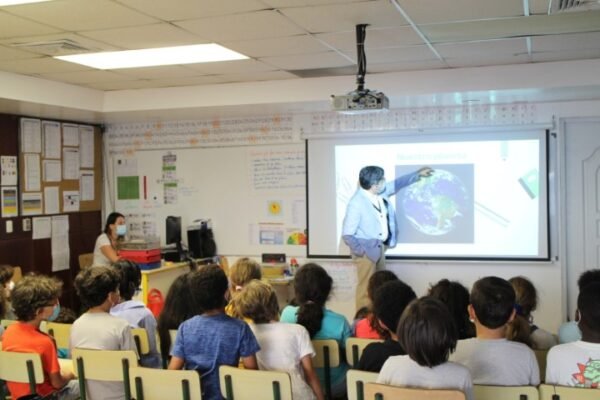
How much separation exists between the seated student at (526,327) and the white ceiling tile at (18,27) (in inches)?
124

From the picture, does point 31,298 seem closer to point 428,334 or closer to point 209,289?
point 209,289

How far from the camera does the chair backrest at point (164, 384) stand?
8.80 feet

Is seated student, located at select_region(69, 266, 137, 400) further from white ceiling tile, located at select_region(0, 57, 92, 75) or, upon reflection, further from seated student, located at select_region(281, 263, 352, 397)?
white ceiling tile, located at select_region(0, 57, 92, 75)

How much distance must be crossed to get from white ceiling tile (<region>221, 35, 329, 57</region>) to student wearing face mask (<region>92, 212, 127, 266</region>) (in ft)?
9.64

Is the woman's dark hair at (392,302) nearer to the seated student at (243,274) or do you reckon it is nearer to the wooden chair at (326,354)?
the wooden chair at (326,354)

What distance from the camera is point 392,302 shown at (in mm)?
2729

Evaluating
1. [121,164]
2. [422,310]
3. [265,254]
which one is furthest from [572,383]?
[121,164]

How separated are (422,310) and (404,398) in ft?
1.01

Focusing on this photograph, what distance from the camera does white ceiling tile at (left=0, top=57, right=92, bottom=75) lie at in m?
4.65

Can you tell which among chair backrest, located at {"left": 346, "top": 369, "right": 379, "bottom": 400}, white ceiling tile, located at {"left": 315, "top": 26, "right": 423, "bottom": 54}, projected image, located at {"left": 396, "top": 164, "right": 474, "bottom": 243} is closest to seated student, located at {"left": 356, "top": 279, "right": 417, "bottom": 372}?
chair backrest, located at {"left": 346, "top": 369, "right": 379, "bottom": 400}

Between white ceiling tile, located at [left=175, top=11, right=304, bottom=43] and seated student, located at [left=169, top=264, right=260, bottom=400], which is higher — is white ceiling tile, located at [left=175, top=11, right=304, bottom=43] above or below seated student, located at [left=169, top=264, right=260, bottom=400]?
above

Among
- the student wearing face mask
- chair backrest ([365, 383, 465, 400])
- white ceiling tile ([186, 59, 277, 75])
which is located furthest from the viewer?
the student wearing face mask

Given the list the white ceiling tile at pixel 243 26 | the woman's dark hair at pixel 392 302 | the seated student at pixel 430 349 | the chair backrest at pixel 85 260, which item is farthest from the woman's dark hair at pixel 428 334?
the chair backrest at pixel 85 260

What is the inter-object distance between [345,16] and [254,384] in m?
2.14
